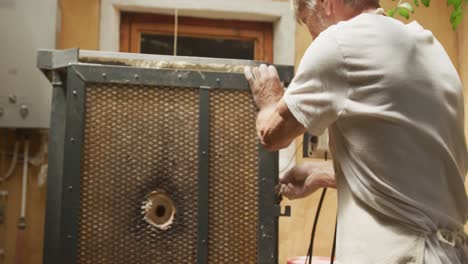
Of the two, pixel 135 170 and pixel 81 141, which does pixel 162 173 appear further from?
pixel 81 141

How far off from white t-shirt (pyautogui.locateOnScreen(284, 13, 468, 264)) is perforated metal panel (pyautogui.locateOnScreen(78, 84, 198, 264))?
17.7 inches

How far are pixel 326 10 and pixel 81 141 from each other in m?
0.70

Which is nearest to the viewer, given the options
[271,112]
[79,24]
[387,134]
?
[387,134]

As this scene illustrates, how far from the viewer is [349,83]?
1.18m

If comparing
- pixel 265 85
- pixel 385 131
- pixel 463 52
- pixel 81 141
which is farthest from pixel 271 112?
pixel 463 52

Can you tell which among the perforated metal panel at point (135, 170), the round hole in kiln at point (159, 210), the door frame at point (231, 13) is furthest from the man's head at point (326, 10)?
the door frame at point (231, 13)

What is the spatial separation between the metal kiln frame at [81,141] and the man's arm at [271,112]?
0.05m

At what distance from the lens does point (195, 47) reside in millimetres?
2631

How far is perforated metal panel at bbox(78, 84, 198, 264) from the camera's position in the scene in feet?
4.97

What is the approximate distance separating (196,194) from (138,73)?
35 centimetres

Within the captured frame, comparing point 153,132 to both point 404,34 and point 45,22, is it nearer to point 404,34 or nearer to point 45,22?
point 404,34

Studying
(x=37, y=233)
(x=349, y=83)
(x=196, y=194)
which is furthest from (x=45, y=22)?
(x=349, y=83)

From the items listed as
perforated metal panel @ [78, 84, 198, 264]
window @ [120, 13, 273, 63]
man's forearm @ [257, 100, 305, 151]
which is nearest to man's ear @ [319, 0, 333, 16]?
man's forearm @ [257, 100, 305, 151]

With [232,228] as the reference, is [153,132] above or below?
above
